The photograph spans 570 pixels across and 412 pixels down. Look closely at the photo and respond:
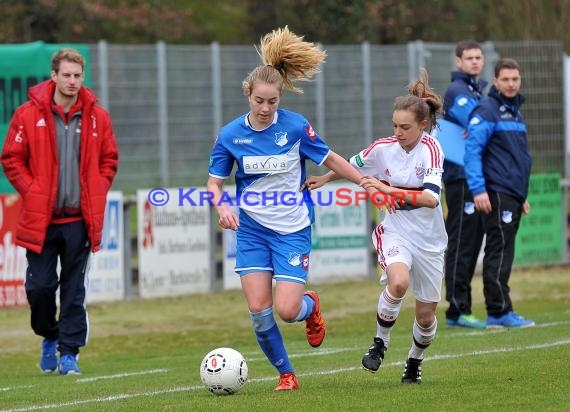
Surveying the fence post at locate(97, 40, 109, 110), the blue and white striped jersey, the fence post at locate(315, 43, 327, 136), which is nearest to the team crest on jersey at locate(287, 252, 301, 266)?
the blue and white striped jersey

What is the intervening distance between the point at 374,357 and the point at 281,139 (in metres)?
1.55

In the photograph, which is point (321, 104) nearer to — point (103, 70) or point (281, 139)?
point (103, 70)

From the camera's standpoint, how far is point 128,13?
3142 cm

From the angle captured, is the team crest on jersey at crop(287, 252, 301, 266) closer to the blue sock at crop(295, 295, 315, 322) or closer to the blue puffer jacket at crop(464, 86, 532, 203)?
the blue sock at crop(295, 295, 315, 322)

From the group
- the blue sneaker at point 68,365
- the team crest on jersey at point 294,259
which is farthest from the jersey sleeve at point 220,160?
the blue sneaker at point 68,365

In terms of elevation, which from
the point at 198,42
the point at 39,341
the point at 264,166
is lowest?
the point at 39,341

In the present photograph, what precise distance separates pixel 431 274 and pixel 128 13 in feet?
77.5

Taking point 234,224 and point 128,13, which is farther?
point 128,13

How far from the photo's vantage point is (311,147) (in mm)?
8789

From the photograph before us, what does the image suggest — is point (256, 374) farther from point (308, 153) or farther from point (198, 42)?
point (198, 42)

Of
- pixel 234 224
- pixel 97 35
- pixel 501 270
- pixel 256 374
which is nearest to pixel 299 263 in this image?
pixel 234 224

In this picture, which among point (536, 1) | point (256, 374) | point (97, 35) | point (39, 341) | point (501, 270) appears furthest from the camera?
point (97, 35)

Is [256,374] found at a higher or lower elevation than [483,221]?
lower

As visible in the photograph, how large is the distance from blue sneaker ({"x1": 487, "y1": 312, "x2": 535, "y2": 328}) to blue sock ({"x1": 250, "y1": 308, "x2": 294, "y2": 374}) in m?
4.47
